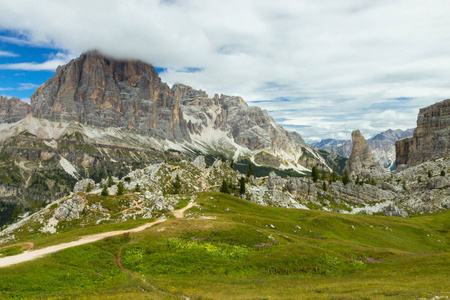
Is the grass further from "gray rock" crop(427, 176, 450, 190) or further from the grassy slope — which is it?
"gray rock" crop(427, 176, 450, 190)

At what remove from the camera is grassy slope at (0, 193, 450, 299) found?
2802cm

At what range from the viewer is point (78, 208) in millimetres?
79188

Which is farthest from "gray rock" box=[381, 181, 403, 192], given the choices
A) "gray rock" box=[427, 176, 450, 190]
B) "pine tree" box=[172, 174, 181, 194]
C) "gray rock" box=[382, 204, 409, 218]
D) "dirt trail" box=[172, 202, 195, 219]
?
"dirt trail" box=[172, 202, 195, 219]

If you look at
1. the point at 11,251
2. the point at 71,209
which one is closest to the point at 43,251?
the point at 11,251

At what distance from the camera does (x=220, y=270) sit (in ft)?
125

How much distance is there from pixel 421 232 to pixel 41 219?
12611 centimetres

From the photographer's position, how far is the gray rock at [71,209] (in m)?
77.1

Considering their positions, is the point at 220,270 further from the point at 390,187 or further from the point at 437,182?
the point at 390,187

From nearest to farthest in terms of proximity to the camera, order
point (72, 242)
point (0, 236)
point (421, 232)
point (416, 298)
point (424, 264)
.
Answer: point (416, 298), point (424, 264), point (72, 242), point (0, 236), point (421, 232)

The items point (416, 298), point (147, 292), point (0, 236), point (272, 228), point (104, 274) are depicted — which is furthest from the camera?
point (0, 236)

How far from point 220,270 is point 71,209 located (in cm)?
6341

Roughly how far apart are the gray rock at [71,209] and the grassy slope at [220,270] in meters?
40.4

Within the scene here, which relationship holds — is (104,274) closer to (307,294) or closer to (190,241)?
(190,241)

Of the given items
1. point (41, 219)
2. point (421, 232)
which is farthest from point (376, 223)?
point (41, 219)
